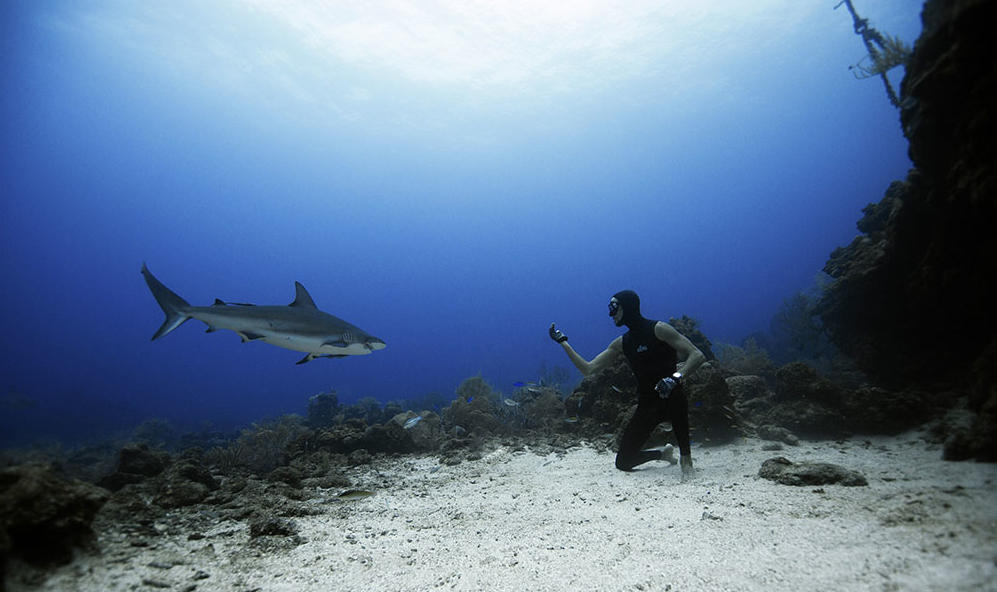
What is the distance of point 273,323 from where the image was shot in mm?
5074

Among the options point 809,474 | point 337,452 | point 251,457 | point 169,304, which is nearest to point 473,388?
point 337,452

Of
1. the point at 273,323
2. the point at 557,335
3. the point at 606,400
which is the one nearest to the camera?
the point at 273,323

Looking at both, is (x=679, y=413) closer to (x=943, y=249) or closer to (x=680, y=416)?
(x=680, y=416)

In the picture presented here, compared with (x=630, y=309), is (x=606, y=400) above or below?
below

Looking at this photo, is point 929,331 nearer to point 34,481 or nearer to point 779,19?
point 34,481

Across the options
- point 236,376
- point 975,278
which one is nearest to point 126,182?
point 236,376

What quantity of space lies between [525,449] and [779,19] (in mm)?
49834

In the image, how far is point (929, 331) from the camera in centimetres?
500

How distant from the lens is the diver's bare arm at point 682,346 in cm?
491

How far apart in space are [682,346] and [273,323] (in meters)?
6.00

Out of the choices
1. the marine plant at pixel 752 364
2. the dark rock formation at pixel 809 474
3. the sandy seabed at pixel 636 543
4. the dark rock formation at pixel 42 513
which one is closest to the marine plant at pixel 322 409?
the sandy seabed at pixel 636 543

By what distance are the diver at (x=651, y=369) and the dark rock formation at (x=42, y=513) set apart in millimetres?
4944

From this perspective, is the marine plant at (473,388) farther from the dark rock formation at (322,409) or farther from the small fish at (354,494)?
the small fish at (354,494)

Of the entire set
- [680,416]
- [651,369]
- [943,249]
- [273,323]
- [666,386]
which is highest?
[943,249]
